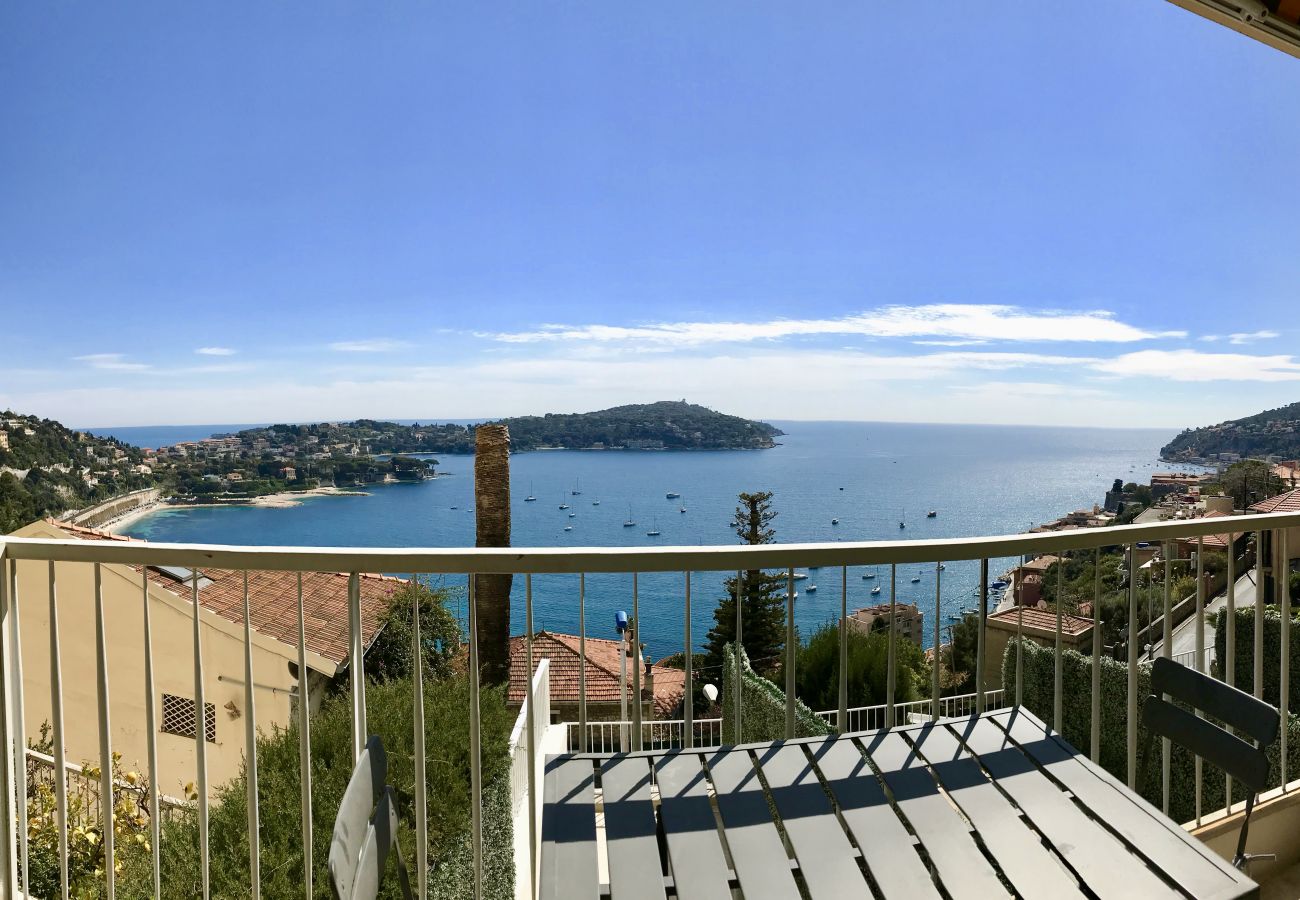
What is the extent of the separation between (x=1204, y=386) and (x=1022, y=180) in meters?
30.0

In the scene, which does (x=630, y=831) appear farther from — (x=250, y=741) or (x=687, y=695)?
(x=250, y=741)

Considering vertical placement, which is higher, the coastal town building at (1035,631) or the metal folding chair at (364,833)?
the metal folding chair at (364,833)

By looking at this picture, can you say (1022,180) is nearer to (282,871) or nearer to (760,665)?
(760,665)

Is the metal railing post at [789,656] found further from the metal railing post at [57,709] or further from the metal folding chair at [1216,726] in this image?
the metal railing post at [57,709]

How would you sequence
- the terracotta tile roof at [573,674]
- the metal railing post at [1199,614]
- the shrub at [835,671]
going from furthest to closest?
the shrub at [835,671]
the terracotta tile roof at [573,674]
the metal railing post at [1199,614]

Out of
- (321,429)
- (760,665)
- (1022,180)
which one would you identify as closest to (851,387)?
(1022,180)

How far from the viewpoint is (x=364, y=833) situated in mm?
991

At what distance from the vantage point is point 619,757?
4.46 ft

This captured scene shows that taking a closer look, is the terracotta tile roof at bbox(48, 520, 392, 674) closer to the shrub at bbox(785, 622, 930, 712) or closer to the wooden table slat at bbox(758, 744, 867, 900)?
the wooden table slat at bbox(758, 744, 867, 900)

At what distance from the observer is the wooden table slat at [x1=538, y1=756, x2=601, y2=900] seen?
101 centimetres

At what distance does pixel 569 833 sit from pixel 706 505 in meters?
69.1

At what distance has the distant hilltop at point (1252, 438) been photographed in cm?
2708

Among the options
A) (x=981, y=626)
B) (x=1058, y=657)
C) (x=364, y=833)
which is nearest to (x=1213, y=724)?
(x=1058, y=657)

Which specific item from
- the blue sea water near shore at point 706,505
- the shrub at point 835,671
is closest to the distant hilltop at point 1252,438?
the blue sea water near shore at point 706,505
